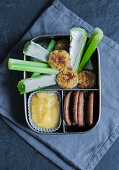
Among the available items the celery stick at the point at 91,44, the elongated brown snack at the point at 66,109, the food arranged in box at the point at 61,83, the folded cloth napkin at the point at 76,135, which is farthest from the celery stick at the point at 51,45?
the elongated brown snack at the point at 66,109

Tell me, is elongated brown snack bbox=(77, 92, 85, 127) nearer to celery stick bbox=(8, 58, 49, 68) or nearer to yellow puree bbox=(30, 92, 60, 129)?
yellow puree bbox=(30, 92, 60, 129)

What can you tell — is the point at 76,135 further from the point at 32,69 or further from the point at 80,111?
the point at 32,69

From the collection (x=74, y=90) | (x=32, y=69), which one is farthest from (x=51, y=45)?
(x=74, y=90)

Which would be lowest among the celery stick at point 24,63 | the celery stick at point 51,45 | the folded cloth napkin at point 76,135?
the folded cloth napkin at point 76,135

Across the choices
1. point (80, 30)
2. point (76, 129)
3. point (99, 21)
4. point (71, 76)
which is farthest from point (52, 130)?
point (99, 21)

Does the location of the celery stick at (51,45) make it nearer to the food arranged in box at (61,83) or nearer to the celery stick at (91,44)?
the food arranged in box at (61,83)

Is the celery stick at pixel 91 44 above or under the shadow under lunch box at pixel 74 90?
above

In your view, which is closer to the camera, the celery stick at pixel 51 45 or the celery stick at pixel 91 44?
the celery stick at pixel 91 44

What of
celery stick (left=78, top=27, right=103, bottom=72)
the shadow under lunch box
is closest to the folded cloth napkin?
the shadow under lunch box

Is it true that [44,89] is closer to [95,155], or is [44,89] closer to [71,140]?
[71,140]
